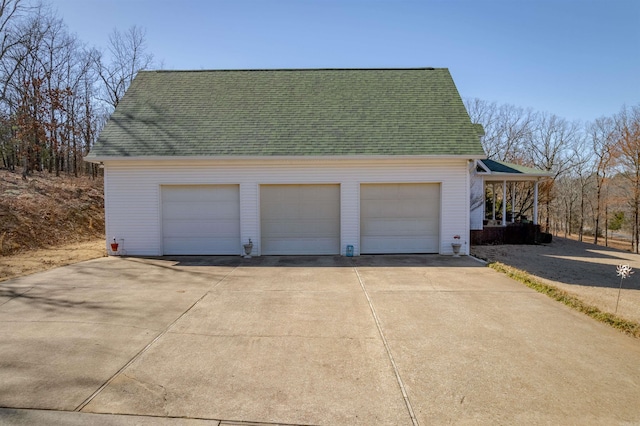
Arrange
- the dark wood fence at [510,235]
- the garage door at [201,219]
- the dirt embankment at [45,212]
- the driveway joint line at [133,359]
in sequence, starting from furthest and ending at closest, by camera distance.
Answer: the dark wood fence at [510,235] < the dirt embankment at [45,212] < the garage door at [201,219] < the driveway joint line at [133,359]

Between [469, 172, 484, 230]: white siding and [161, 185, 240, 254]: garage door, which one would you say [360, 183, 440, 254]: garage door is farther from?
[469, 172, 484, 230]: white siding

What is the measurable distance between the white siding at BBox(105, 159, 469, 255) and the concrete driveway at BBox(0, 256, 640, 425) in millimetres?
3973

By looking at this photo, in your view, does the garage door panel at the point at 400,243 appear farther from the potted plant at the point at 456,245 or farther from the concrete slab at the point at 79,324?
the concrete slab at the point at 79,324

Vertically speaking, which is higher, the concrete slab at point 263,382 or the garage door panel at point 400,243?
the garage door panel at point 400,243

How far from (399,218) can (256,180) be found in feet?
15.1

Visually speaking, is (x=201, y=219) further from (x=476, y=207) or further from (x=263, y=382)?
(x=476, y=207)

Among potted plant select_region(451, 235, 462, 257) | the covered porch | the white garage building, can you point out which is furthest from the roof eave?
the covered porch

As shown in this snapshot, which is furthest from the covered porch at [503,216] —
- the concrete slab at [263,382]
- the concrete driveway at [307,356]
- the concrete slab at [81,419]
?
the concrete slab at [81,419]

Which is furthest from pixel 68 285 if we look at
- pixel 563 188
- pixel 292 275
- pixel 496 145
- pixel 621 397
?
pixel 563 188

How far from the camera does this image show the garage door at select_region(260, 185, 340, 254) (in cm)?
1123

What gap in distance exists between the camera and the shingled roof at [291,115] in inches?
434

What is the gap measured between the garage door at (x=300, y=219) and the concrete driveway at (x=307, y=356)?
13.2 ft

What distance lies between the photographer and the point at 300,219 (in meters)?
11.3

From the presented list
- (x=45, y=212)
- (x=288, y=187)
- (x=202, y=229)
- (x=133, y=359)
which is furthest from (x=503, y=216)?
(x=45, y=212)
